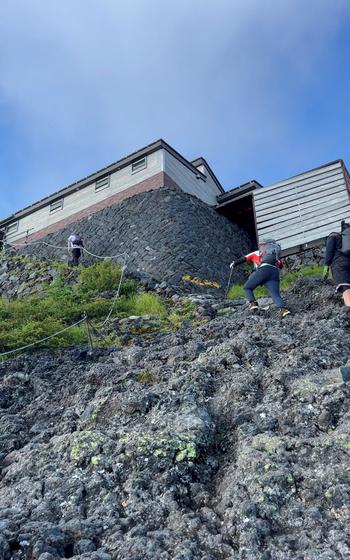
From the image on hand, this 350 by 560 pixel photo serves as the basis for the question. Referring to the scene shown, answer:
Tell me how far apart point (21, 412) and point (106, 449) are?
2.12 metres

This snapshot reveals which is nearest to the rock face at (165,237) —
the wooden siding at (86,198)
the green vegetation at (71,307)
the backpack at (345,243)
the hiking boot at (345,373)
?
the wooden siding at (86,198)

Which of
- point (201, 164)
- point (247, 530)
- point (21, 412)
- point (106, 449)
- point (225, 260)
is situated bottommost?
point (247, 530)

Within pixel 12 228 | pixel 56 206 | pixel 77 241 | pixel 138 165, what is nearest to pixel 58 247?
pixel 77 241

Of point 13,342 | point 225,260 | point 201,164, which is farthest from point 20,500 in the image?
point 201,164

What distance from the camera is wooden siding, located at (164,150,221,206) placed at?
20969mm

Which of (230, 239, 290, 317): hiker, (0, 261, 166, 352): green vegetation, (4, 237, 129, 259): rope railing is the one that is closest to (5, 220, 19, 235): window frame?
(4, 237, 129, 259): rope railing

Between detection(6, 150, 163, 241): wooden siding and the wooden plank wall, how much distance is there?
406 cm

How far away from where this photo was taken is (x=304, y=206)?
18.6 metres

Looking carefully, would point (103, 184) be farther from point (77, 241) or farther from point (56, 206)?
point (77, 241)

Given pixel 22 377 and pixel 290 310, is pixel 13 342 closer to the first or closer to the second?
pixel 22 377

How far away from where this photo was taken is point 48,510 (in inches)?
181

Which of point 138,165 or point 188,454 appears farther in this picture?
point 138,165

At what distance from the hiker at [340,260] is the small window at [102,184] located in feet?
46.1

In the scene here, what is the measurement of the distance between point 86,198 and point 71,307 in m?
10.7
